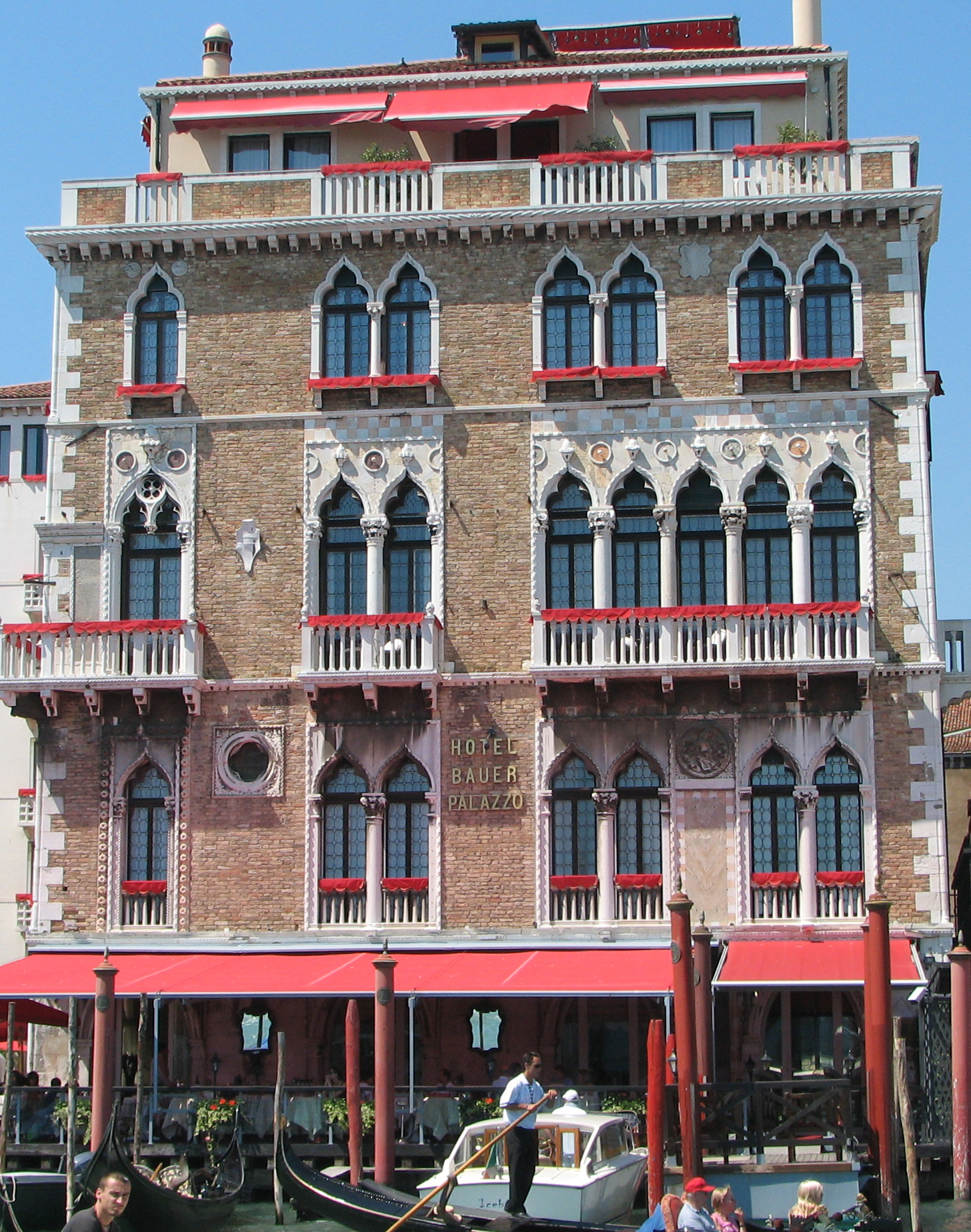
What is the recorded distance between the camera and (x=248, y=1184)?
23672 mm

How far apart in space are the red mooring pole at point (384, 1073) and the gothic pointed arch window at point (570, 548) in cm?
656

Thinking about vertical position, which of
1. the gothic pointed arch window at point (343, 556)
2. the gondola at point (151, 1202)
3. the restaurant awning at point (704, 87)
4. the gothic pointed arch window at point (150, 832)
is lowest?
the gondola at point (151, 1202)

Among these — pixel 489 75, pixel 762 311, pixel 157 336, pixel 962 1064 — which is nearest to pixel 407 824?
pixel 157 336

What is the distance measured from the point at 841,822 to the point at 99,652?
998cm

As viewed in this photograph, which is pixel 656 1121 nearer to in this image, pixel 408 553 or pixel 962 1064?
pixel 962 1064

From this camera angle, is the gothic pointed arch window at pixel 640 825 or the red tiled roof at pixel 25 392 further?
the red tiled roof at pixel 25 392

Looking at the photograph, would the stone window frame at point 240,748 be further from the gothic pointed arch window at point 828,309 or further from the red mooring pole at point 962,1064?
the red mooring pole at point 962,1064

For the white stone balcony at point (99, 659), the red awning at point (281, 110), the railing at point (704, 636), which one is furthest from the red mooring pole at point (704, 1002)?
the red awning at point (281, 110)

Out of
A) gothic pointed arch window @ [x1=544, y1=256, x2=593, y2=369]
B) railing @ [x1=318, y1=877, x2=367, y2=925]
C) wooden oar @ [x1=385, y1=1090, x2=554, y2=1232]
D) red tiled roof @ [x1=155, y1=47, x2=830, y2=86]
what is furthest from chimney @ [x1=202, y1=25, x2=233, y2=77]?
wooden oar @ [x1=385, y1=1090, x2=554, y2=1232]

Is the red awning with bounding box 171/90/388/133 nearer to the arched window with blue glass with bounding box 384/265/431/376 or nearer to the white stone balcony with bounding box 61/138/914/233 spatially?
the white stone balcony with bounding box 61/138/914/233

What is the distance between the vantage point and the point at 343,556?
27688 millimetres

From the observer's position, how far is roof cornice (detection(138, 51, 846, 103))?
2942 cm

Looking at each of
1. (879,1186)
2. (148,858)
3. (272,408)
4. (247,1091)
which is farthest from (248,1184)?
(272,408)

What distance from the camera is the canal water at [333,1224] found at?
69.2ft
